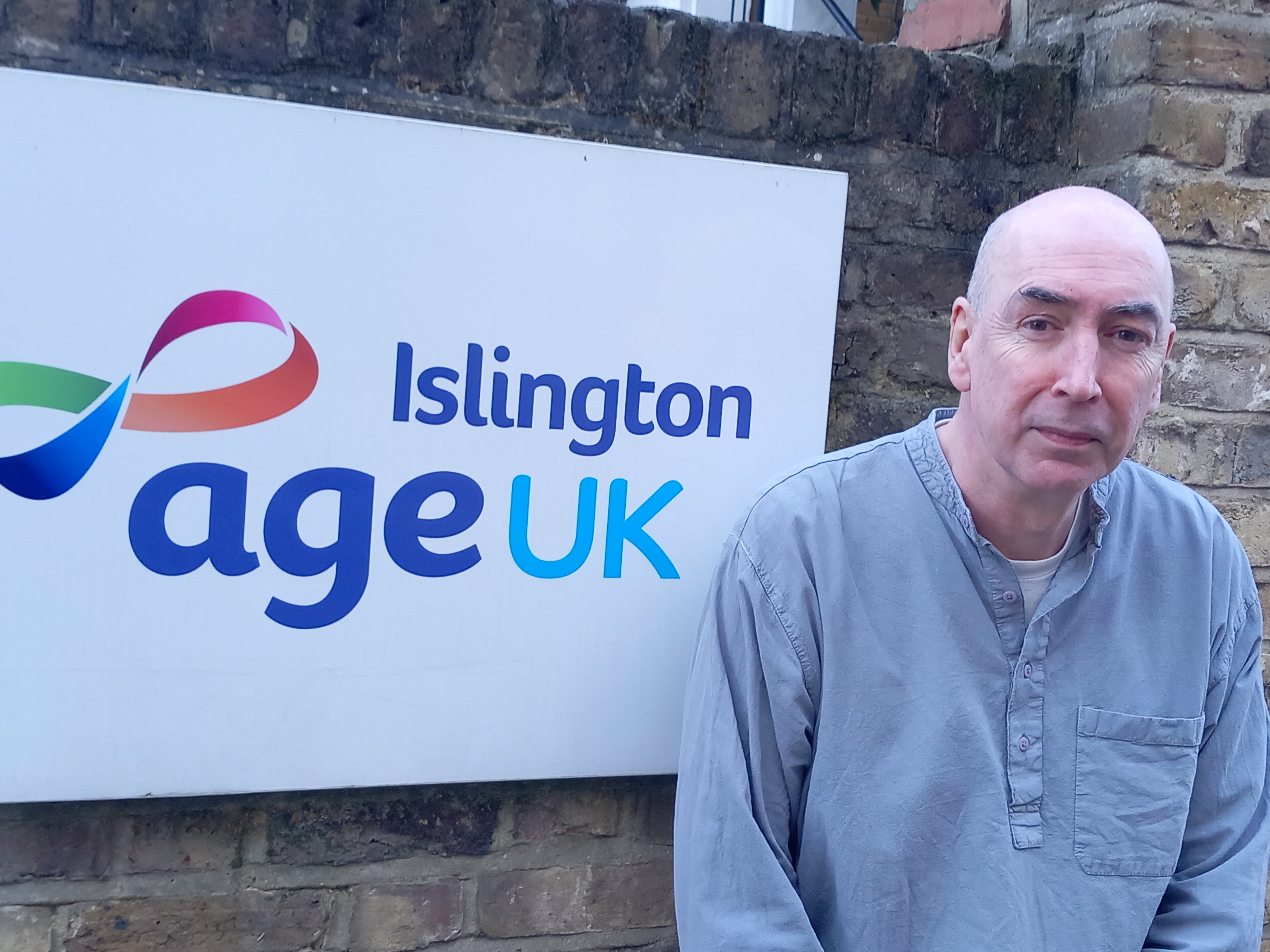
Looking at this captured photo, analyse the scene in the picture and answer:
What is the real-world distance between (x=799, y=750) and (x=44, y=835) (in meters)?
1.11

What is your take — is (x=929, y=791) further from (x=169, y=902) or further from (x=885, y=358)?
(x=169, y=902)

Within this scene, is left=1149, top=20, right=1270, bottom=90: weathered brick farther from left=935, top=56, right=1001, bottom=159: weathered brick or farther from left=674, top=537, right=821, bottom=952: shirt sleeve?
left=674, top=537, right=821, bottom=952: shirt sleeve

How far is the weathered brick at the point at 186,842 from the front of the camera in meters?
1.71

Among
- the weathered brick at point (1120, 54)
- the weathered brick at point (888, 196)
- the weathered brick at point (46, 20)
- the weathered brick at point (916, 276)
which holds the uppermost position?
the weathered brick at point (1120, 54)

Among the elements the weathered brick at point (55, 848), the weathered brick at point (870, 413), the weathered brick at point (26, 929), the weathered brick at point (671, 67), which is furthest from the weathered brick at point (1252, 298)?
the weathered brick at point (26, 929)

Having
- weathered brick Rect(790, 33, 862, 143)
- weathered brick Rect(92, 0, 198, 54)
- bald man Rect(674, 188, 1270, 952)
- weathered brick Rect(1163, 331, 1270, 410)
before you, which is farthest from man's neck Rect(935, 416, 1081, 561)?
weathered brick Rect(92, 0, 198, 54)

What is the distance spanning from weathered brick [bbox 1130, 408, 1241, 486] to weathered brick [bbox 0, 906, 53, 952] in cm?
189

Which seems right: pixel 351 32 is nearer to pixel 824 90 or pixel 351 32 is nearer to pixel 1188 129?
pixel 824 90

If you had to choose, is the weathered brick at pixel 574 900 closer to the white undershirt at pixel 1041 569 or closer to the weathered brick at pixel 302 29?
the white undershirt at pixel 1041 569

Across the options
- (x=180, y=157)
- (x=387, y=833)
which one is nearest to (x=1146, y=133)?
(x=180, y=157)

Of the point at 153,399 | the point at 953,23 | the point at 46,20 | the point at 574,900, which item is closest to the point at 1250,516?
the point at 953,23

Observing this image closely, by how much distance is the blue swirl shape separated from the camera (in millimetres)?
1560

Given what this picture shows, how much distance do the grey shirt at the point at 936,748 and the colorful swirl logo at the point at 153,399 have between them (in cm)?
69

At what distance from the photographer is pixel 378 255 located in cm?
167
